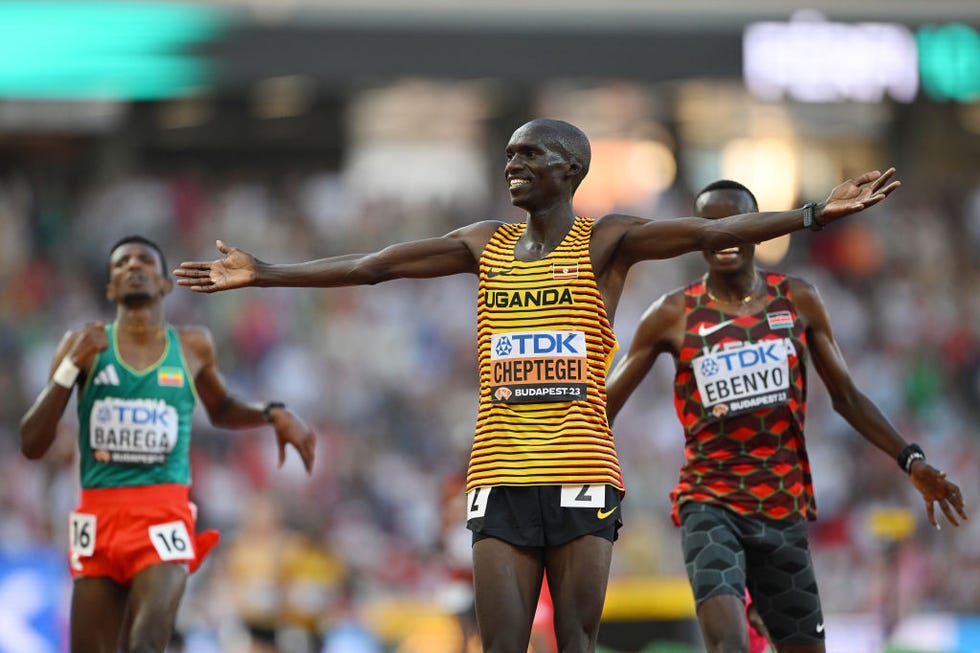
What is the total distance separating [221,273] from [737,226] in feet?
7.26

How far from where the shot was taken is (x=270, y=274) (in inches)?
281

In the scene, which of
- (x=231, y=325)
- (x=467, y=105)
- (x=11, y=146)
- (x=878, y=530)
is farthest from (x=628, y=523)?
(x=11, y=146)

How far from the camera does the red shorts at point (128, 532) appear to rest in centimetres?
855

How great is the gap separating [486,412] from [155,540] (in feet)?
8.21

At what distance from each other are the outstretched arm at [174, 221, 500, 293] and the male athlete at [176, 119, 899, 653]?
47 mm

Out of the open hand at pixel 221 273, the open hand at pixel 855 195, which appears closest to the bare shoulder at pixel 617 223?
the open hand at pixel 855 195

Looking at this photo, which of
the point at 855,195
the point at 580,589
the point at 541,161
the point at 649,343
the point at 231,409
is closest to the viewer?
the point at 855,195

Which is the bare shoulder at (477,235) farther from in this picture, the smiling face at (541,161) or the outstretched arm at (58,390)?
the outstretched arm at (58,390)

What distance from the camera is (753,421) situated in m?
8.35

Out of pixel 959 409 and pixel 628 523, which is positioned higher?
pixel 959 409

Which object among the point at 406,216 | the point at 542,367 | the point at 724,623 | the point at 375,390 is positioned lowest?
the point at 724,623

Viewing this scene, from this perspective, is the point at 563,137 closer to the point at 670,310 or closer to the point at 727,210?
the point at 727,210

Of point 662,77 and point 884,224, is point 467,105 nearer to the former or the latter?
point 662,77

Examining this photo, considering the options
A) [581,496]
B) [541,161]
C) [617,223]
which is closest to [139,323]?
[541,161]
